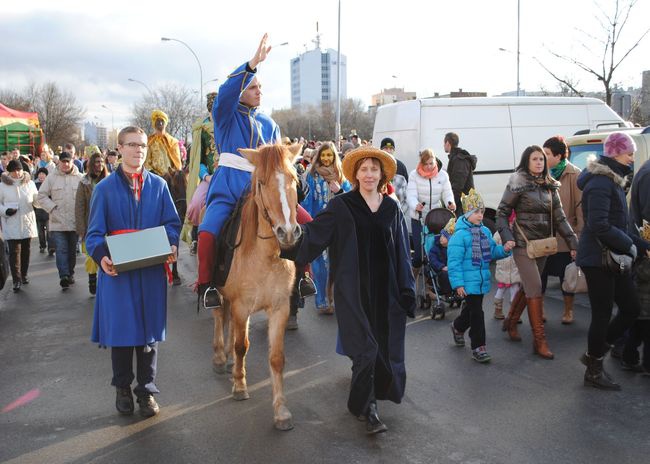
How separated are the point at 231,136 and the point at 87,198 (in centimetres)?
482

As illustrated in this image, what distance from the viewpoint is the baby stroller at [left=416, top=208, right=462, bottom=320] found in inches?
332

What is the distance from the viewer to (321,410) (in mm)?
5352

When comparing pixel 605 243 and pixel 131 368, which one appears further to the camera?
pixel 605 243

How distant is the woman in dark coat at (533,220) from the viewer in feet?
22.0

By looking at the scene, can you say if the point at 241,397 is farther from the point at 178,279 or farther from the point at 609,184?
the point at 178,279

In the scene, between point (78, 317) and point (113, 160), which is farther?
point (113, 160)

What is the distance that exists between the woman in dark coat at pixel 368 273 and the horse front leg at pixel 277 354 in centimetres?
56

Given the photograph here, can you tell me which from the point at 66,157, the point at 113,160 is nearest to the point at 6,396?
the point at 66,157

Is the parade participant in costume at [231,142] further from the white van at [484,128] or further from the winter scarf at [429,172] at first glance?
the white van at [484,128]

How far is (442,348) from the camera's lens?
7.09 m

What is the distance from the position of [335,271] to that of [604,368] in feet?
10.6

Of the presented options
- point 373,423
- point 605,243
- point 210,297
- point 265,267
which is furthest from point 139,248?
point 605,243

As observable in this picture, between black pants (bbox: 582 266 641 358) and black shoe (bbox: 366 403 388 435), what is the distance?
218cm

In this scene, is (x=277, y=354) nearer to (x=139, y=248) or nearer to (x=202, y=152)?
(x=139, y=248)
